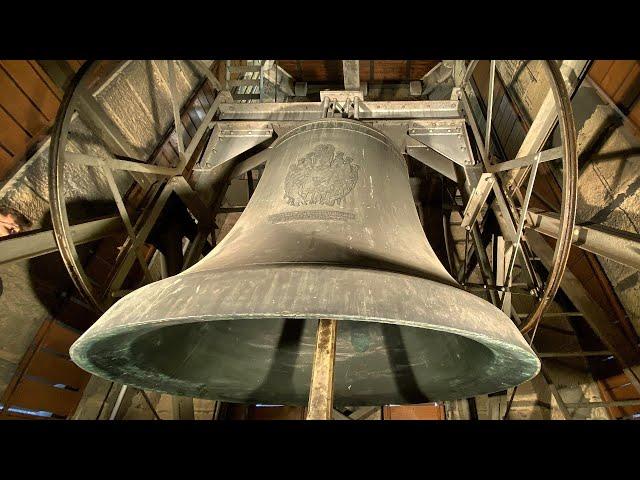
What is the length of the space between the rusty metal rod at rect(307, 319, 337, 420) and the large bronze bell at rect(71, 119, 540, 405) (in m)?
0.20

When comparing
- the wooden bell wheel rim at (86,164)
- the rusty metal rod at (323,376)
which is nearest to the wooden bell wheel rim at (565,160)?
the rusty metal rod at (323,376)

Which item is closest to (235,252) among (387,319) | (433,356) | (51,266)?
(387,319)

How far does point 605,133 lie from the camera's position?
2.96 m

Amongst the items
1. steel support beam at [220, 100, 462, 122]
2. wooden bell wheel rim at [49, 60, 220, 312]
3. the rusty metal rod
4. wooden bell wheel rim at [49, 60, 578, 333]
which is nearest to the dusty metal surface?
wooden bell wheel rim at [49, 60, 220, 312]

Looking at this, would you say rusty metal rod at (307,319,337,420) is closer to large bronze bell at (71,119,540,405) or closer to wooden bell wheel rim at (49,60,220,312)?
large bronze bell at (71,119,540,405)

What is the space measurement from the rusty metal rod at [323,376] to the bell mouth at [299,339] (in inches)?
10.0

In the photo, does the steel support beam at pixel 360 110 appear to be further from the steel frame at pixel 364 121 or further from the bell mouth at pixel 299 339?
the bell mouth at pixel 299 339

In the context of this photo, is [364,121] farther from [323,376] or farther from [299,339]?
[323,376]

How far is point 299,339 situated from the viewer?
6.13 feet

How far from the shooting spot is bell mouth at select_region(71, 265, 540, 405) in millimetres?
799

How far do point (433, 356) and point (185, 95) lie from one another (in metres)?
3.67

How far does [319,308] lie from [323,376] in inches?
14.9

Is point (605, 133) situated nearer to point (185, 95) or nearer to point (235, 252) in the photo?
point (235, 252)

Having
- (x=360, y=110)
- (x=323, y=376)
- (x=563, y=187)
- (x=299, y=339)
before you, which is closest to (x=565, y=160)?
(x=563, y=187)
